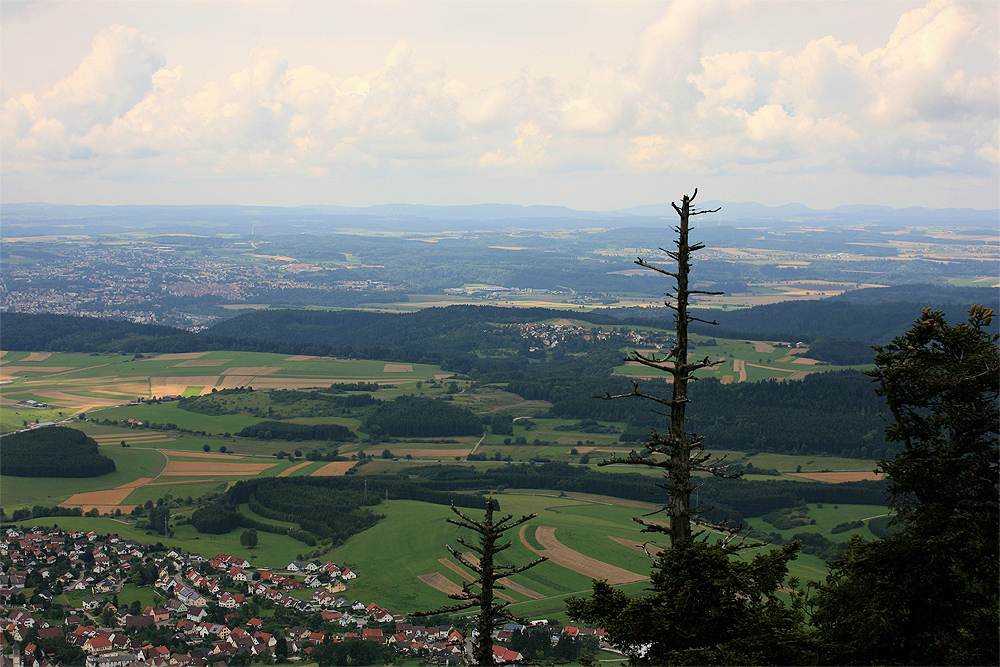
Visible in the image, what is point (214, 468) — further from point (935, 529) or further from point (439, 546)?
point (935, 529)

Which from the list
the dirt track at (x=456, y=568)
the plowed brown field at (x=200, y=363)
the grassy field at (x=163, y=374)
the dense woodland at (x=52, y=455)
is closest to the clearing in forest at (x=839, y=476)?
the dirt track at (x=456, y=568)

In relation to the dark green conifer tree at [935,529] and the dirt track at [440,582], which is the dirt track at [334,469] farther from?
the dark green conifer tree at [935,529]

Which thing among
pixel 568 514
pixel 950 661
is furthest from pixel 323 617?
pixel 950 661

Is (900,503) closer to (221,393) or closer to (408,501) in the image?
(408,501)

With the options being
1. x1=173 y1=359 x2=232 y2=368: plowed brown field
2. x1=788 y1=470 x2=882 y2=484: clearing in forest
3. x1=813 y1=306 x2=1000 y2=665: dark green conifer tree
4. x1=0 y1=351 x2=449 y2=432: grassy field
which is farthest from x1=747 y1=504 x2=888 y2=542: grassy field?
x1=173 y1=359 x2=232 y2=368: plowed brown field

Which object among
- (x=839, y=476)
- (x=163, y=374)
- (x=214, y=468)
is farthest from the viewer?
(x=163, y=374)

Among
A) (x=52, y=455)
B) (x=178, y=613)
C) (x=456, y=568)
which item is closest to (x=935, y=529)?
(x=178, y=613)
